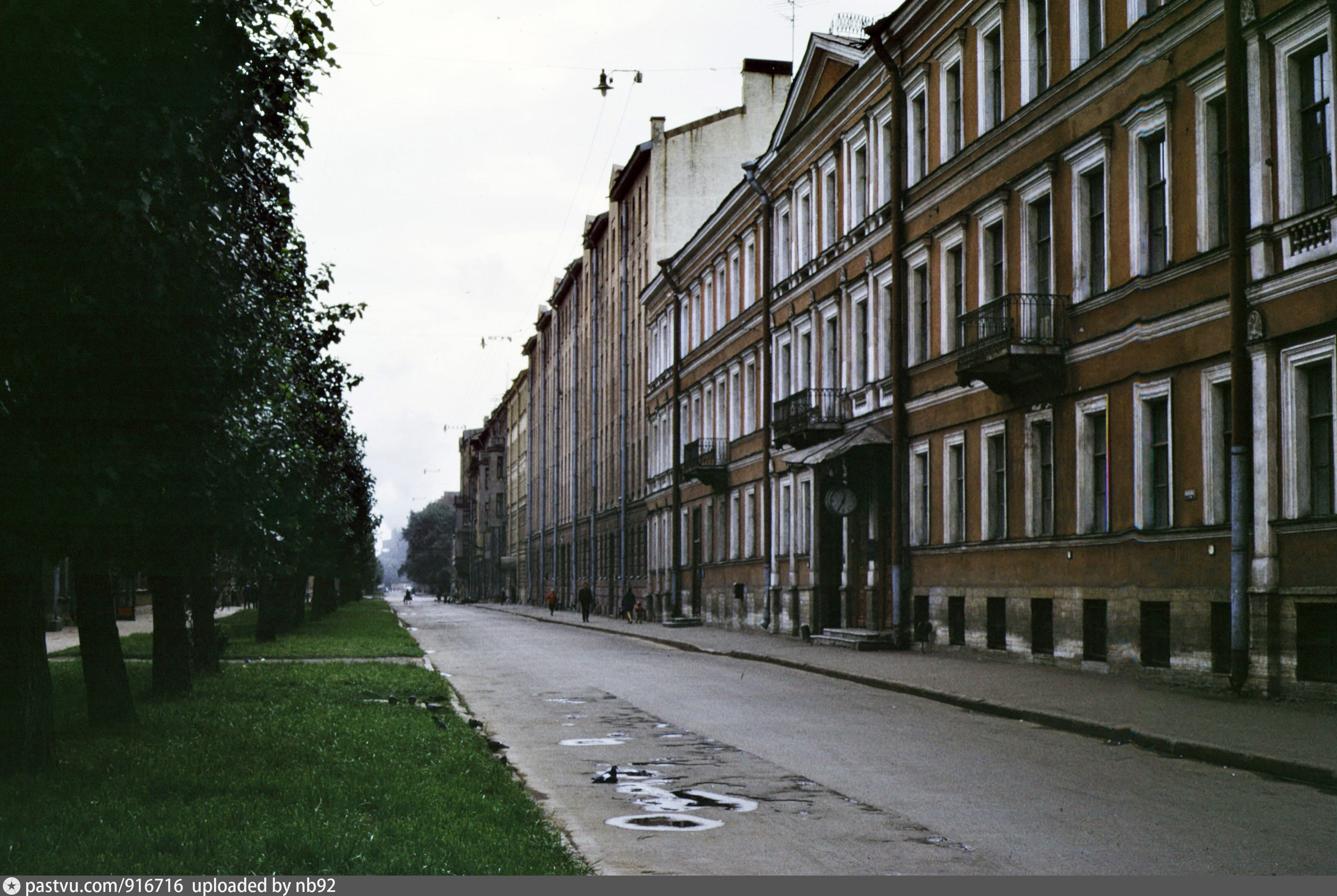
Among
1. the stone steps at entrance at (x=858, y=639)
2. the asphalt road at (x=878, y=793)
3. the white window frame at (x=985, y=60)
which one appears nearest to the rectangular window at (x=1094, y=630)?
the asphalt road at (x=878, y=793)

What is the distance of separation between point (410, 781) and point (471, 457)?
16270 centimetres

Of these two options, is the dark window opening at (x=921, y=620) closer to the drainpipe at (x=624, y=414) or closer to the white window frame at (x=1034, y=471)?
the white window frame at (x=1034, y=471)

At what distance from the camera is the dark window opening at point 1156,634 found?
20.4m

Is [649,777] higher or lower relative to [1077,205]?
lower

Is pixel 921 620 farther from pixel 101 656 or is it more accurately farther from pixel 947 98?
pixel 101 656

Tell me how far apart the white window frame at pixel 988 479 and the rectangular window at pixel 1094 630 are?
3.68 m

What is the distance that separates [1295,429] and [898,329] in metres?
14.1

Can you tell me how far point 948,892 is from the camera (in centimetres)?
695

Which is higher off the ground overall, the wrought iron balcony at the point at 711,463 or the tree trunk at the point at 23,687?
the wrought iron balcony at the point at 711,463

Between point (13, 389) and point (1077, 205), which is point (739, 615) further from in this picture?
point (13, 389)

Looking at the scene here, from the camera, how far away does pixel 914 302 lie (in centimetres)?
3102

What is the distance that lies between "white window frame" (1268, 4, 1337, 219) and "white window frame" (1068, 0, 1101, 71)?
208 inches

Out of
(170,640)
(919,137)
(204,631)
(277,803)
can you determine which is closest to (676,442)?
(919,137)

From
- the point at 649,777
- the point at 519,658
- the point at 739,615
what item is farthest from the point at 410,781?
the point at 739,615
